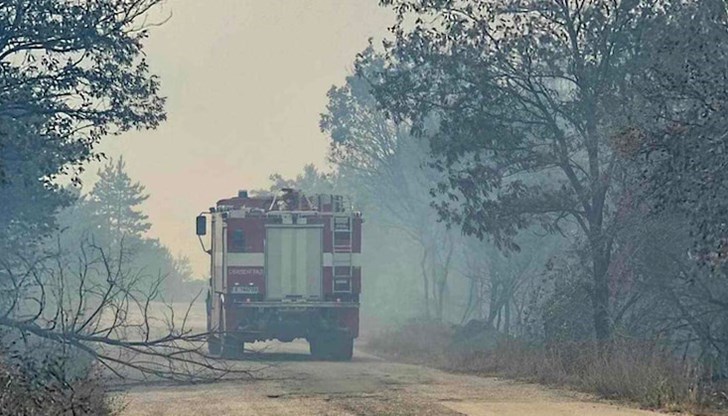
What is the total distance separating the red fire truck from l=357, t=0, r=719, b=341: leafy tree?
295 cm

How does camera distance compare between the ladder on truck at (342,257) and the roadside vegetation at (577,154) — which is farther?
the ladder on truck at (342,257)

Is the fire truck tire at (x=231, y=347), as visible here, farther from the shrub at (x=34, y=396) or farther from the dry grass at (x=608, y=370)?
the shrub at (x=34, y=396)

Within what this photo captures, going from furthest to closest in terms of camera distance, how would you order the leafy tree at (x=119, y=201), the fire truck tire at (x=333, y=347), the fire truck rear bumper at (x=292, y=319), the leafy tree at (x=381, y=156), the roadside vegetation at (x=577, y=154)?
the leafy tree at (x=119, y=201)
the leafy tree at (x=381, y=156)
the fire truck tire at (x=333, y=347)
the fire truck rear bumper at (x=292, y=319)
the roadside vegetation at (x=577, y=154)

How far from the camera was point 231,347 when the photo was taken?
2812 centimetres

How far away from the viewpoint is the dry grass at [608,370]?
15773mm

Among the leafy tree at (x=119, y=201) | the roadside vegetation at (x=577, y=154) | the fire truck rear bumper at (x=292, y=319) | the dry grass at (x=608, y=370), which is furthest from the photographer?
the leafy tree at (x=119, y=201)

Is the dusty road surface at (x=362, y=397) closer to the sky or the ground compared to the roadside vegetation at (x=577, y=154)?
closer to the ground

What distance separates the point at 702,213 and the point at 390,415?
4995mm

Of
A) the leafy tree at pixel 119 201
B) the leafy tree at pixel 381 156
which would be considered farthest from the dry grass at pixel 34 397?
the leafy tree at pixel 119 201

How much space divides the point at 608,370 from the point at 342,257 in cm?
1011

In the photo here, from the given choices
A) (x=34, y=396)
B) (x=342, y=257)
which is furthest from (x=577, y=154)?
(x=34, y=396)

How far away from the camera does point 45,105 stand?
1881cm

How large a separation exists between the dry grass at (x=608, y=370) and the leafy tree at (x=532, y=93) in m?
2.10

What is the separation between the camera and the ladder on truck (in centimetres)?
2714
